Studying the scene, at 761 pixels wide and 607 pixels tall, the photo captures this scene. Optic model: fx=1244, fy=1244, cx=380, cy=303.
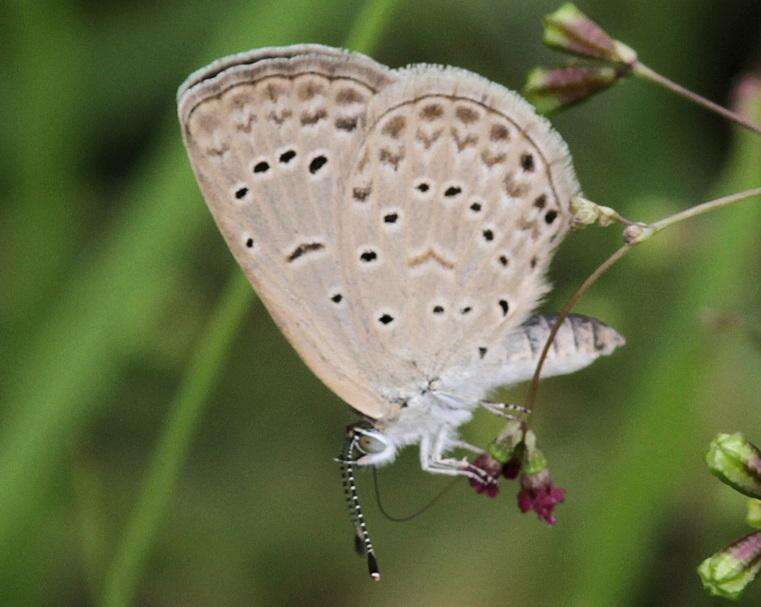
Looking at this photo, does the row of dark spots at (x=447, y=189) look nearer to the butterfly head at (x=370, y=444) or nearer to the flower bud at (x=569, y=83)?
the flower bud at (x=569, y=83)

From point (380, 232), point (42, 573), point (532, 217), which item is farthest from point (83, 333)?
point (532, 217)

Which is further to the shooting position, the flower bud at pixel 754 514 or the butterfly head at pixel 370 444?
the butterfly head at pixel 370 444

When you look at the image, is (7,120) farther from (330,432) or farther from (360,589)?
(360,589)

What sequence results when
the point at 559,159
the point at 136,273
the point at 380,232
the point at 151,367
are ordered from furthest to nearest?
the point at 151,367 → the point at 136,273 → the point at 380,232 → the point at 559,159

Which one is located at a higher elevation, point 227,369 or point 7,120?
point 7,120

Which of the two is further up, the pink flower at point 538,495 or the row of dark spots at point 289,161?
the row of dark spots at point 289,161

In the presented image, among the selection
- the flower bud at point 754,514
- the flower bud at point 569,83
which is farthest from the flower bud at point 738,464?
the flower bud at point 569,83

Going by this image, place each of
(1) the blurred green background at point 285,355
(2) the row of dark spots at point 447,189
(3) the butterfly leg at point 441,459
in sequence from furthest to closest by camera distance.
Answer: (1) the blurred green background at point 285,355 < (2) the row of dark spots at point 447,189 < (3) the butterfly leg at point 441,459

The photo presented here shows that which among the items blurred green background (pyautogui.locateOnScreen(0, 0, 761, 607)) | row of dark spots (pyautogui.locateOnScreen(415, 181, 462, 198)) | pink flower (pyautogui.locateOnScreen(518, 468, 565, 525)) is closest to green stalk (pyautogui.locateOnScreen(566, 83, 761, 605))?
blurred green background (pyautogui.locateOnScreen(0, 0, 761, 607))
